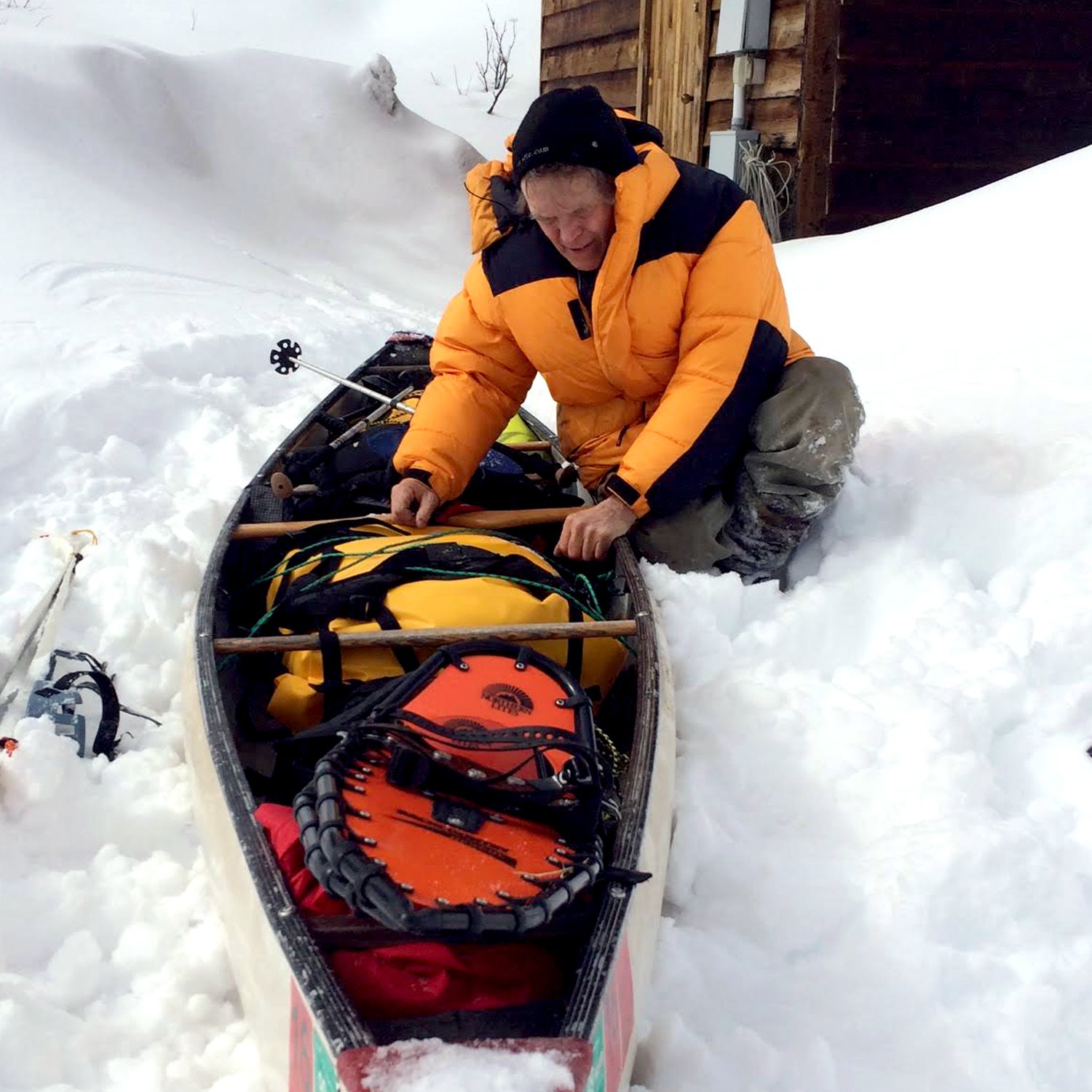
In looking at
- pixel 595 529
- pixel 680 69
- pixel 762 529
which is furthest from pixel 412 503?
pixel 680 69

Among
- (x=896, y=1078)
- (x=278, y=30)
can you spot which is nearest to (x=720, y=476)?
Answer: (x=896, y=1078)

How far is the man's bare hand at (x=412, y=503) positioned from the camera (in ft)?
9.26

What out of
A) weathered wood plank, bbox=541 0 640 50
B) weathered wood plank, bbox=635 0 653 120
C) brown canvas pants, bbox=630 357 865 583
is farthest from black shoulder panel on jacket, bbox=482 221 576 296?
weathered wood plank, bbox=541 0 640 50

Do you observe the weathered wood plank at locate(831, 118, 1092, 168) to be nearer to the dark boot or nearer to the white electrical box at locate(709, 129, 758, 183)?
the white electrical box at locate(709, 129, 758, 183)

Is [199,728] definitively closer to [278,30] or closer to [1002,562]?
[1002,562]

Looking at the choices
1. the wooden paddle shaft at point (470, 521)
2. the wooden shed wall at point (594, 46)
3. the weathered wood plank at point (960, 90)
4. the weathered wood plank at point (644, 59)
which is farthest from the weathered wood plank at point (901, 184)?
the wooden paddle shaft at point (470, 521)

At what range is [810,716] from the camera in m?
2.27

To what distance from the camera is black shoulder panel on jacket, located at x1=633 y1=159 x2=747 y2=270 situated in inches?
105

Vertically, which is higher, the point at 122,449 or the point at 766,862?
the point at 766,862

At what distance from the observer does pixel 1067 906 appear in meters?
1.81

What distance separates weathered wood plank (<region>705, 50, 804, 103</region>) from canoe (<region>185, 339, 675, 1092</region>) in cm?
541

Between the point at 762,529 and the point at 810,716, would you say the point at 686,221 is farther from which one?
→ the point at 810,716

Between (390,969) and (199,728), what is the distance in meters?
0.82

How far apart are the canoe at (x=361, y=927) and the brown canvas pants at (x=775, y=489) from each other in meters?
0.51
